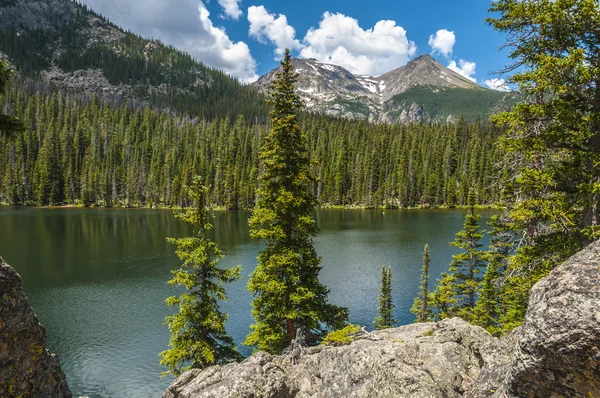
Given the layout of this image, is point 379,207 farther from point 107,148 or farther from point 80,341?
point 107,148

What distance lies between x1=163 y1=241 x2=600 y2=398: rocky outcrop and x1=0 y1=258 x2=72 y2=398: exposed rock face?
351 cm

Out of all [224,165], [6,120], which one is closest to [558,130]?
[6,120]

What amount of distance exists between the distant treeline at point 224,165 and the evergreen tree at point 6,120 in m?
116

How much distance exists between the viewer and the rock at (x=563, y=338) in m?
4.76

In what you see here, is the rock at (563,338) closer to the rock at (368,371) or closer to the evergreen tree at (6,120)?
the rock at (368,371)

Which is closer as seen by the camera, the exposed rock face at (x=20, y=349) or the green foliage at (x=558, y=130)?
the exposed rock face at (x=20, y=349)

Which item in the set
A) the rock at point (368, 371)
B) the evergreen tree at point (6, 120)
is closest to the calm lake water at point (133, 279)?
the rock at point (368, 371)

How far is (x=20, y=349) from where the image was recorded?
7887 mm

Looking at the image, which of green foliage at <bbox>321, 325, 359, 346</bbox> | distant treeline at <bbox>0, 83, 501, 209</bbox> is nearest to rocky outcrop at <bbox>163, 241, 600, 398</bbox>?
green foliage at <bbox>321, 325, 359, 346</bbox>

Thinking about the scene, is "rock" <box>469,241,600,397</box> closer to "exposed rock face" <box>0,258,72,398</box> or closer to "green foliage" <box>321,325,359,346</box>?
"green foliage" <box>321,325,359,346</box>

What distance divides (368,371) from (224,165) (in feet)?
481

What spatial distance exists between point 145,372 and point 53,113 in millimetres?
210697

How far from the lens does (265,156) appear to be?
17.9 metres

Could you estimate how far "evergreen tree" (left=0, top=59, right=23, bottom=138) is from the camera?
8.36m
